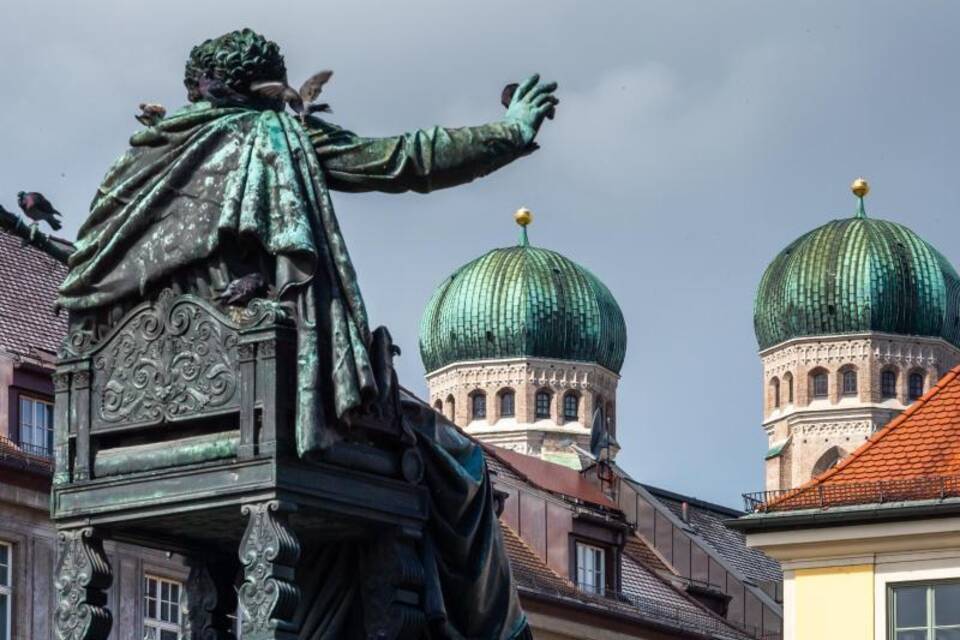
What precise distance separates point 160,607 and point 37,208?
23.3 m

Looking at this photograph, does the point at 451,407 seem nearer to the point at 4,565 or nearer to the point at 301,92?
the point at 4,565

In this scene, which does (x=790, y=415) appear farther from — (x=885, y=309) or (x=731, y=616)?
(x=731, y=616)

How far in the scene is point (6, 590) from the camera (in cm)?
2989

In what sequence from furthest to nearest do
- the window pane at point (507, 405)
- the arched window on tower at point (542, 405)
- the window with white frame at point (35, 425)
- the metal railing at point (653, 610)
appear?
1. the window pane at point (507, 405)
2. the arched window on tower at point (542, 405)
3. the metal railing at point (653, 610)
4. the window with white frame at point (35, 425)

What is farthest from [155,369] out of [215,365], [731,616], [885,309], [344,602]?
[885,309]

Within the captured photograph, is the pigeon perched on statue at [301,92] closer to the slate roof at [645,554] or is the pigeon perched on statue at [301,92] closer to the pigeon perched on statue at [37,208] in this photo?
the pigeon perched on statue at [37,208]

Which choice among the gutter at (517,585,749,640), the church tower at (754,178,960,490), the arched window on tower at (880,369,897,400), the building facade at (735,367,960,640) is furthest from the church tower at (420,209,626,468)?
the building facade at (735,367,960,640)

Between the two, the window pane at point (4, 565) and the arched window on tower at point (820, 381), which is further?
the arched window on tower at point (820, 381)

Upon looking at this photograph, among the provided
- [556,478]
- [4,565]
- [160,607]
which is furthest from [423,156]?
[556,478]

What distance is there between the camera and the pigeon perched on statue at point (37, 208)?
803 cm

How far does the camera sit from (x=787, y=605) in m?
30.5

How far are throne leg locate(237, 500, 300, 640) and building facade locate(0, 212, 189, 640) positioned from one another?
2234 centimetres

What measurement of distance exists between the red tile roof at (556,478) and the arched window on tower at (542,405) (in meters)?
70.4

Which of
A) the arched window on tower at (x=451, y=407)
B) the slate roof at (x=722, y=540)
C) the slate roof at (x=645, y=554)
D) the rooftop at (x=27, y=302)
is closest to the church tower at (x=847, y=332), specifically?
the arched window on tower at (x=451, y=407)
